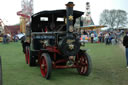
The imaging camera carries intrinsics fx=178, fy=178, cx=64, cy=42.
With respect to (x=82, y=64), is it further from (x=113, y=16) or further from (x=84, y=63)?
(x=113, y=16)

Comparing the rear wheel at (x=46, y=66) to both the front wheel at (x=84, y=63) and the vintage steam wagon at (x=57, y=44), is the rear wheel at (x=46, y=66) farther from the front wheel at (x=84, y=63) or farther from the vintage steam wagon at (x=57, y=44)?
the front wheel at (x=84, y=63)

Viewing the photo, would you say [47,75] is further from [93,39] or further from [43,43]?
[93,39]

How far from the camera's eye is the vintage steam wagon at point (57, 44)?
4.75m

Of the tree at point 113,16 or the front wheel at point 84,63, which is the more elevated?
the tree at point 113,16

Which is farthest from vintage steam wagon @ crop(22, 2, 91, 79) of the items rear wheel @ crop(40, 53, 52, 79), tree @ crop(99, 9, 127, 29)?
tree @ crop(99, 9, 127, 29)

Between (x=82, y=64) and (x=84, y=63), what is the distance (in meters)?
0.08

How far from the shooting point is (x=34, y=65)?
663cm

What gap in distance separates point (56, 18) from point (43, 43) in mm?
1086

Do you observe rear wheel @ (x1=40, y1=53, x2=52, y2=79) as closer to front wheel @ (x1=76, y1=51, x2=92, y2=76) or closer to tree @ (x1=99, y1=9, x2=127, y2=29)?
front wheel @ (x1=76, y1=51, x2=92, y2=76)

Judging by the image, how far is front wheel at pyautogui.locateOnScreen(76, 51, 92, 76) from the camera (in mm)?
5000

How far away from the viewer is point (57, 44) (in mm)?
4984

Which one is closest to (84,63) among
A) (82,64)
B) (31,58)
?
(82,64)

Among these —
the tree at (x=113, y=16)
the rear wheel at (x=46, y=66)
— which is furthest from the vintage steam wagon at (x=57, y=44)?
the tree at (x=113, y=16)

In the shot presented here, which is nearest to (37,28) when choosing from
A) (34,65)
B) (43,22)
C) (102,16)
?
(43,22)
